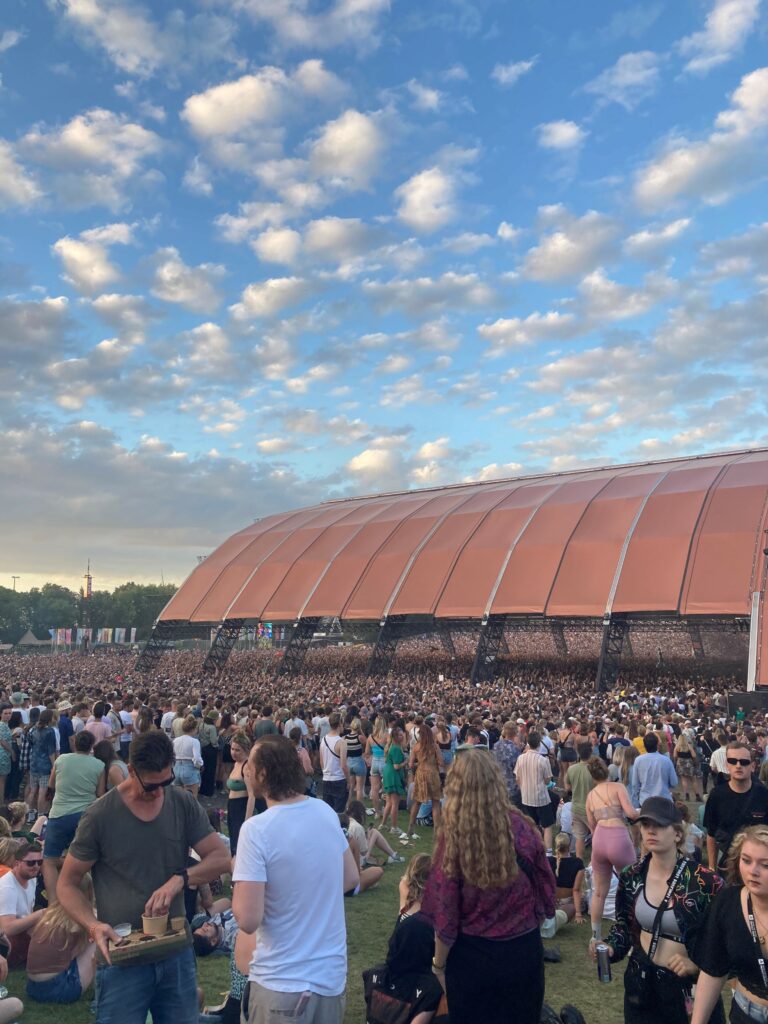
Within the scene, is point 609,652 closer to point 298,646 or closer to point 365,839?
point 298,646

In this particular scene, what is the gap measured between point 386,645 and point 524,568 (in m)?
9.24

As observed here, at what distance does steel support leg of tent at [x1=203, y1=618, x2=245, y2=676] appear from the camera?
161 ft

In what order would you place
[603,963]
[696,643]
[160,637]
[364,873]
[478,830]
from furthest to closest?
[160,637] < [696,643] < [364,873] < [603,963] < [478,830]

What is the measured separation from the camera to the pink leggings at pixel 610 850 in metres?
6.80

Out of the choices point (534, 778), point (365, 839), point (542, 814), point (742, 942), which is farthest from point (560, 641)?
point (742, 942)

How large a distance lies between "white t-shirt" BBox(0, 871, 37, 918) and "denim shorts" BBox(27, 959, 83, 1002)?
60 centimetres

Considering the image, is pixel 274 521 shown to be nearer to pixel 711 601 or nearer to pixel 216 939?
pixel 711 601

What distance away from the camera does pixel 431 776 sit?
11.2m

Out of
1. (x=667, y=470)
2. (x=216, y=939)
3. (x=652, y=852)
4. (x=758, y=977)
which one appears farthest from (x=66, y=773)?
(x=667, y=470)

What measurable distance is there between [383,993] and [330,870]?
6.16 feet

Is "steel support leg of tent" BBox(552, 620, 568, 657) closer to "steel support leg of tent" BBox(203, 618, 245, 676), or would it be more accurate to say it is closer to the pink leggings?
"steel support leg of tent" BBox(203, 618, 245, 676)

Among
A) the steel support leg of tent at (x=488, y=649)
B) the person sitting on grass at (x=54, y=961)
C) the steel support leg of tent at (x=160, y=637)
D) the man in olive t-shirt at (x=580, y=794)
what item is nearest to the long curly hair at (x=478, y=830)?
the person sitting on grass at (x=54, y=961)

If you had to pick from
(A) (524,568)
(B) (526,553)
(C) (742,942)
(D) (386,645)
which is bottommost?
(D) (386,645)

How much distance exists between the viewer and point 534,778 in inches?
392
